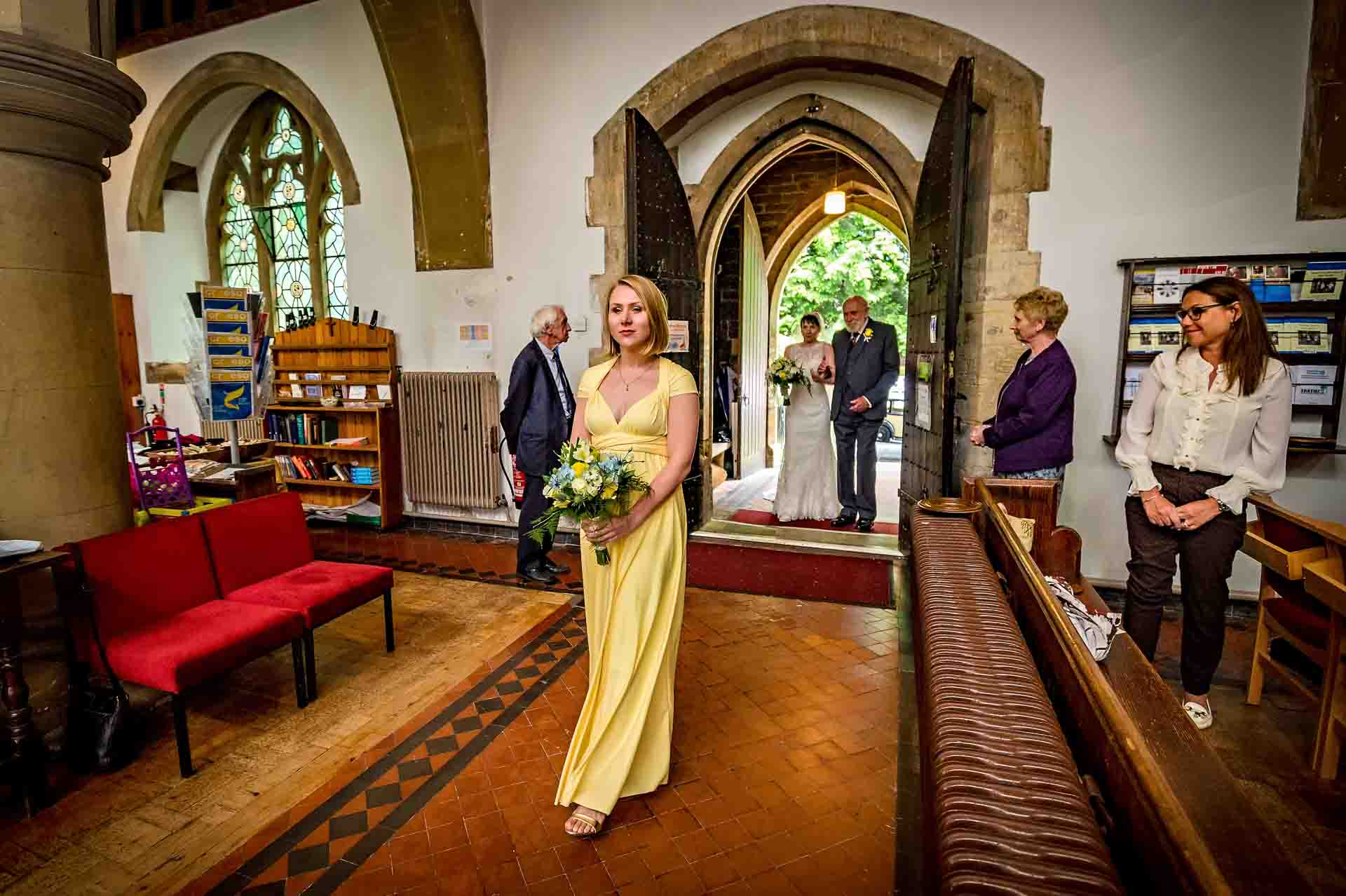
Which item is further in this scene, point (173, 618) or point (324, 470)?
point (324, 470)

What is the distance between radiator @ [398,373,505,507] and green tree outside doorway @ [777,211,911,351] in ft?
33.6

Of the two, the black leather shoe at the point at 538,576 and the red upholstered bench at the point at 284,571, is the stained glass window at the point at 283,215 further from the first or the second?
the red upholstered bench at the point at 284,571

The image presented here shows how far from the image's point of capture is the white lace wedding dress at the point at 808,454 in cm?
619

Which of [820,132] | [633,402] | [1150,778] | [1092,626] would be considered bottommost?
[1092,626]

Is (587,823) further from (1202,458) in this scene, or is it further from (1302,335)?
(1302,335)

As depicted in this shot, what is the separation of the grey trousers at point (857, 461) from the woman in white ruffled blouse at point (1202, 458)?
2.67 m

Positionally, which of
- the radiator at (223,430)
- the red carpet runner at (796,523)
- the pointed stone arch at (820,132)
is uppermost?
the pointed stone arch at (820,132)

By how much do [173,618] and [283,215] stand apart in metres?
6.16

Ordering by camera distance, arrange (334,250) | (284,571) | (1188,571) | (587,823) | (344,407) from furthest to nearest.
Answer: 1. (334,250)
2. (344,407)
3. (284,571)
4. (1188,571)
5. (587,823)

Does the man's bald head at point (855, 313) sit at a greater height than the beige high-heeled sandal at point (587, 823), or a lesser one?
greater

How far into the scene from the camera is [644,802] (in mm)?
2484

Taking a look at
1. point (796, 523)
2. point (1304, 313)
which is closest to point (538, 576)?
point (796, 523)

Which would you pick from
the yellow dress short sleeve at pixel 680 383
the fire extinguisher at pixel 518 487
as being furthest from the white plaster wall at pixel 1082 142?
the yellow dress short sleeve at pixel 680 383

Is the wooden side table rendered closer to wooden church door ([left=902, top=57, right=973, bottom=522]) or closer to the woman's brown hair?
wooden church door ([left=902, top=57, right=973, bottom=522])
